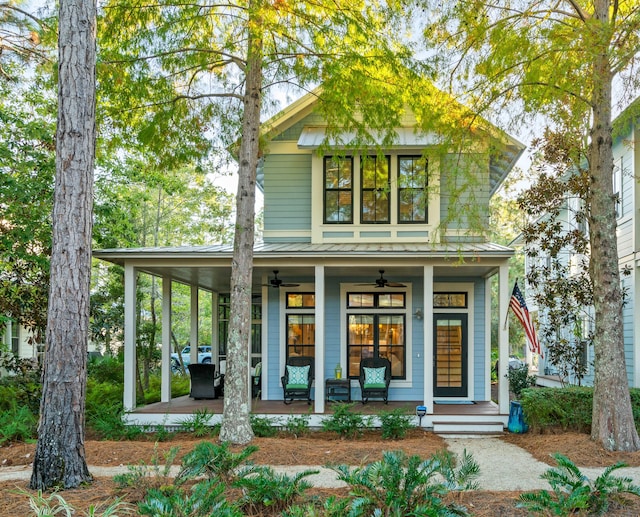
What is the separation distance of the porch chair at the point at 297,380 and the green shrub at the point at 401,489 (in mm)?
6731

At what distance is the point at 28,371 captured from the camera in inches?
502

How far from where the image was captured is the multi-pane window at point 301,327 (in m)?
12.8

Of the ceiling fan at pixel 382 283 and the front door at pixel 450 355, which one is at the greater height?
the ceiling fan at pixel 382 283

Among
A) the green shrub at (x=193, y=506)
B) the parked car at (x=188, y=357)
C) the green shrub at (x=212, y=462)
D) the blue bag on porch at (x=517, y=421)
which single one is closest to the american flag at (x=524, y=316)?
the blue bag on porch at (x=517, y=421)

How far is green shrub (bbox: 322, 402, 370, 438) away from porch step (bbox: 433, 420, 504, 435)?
1.34 metres

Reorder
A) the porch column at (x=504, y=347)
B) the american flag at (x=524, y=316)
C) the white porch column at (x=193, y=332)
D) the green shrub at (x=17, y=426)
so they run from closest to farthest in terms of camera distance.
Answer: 1. the green shrub at (x=17, y=426)
2. the american flag at (x=524, y=316)
3. the porch column at (x=504, y=347)
4. the white porch column at (x=193, y=332)

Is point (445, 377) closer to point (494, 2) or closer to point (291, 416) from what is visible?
point (291, 416)

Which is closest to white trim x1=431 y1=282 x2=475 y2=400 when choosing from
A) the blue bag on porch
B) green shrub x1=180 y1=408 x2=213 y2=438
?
the blue bag on porch

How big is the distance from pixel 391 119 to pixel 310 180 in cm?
370

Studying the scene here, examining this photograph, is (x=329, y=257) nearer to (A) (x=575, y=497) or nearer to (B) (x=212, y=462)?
(B) (x=212, y=462)

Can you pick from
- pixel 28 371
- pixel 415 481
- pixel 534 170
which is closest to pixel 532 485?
pixel 415 481

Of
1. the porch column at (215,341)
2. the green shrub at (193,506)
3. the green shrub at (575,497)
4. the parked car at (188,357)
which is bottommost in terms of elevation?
the parked car at (188,357)

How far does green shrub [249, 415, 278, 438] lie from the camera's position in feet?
31.7

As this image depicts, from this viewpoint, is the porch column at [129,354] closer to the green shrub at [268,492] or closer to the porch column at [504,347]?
the green shrub at [268,492]
